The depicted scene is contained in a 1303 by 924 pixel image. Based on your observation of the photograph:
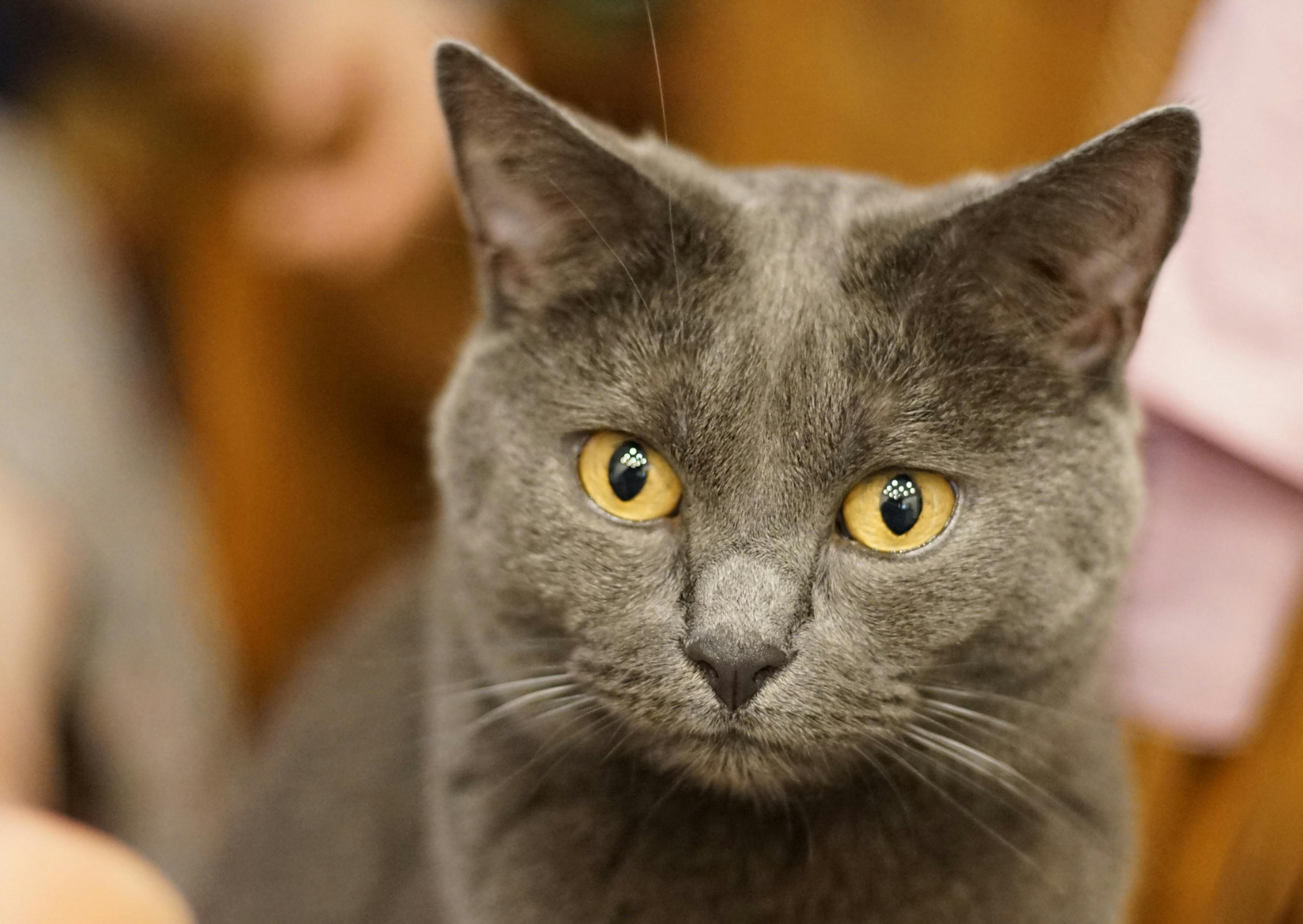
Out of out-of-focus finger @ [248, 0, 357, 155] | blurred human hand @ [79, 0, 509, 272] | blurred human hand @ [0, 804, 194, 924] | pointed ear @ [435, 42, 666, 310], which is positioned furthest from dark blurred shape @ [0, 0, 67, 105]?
blurred human hand @ [0, 804, 194, 924]

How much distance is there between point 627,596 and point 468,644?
0.74 feet

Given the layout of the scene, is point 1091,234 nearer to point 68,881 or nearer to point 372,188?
point 68,881

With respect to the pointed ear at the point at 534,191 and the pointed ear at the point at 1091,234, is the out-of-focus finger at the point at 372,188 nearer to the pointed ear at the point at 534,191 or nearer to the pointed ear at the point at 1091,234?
the pointed ear at the point at 534,191

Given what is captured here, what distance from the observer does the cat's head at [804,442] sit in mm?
643

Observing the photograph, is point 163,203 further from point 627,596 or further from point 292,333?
point 627,596

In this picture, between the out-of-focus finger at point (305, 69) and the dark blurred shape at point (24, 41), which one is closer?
the out-of-focus finger at point (305, 69)

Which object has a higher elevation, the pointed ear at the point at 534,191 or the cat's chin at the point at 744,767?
the pointed ear at the point at 534,191

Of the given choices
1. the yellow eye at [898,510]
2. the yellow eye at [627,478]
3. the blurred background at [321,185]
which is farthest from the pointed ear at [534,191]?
the blurred background at [321,185]

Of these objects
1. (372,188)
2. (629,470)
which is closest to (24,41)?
(372,188)

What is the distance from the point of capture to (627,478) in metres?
0.71

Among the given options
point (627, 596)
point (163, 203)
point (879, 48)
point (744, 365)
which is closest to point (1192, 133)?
point (744, 365)

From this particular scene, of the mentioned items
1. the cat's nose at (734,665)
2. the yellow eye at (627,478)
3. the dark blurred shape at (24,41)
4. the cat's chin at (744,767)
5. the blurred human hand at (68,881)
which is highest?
the dark blurred shape at (24,41)

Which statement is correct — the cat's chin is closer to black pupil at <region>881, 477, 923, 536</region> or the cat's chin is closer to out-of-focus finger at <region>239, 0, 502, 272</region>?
black pupil at <region>881, 477, 923, 536</region>

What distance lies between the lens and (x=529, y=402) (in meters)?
0.75
